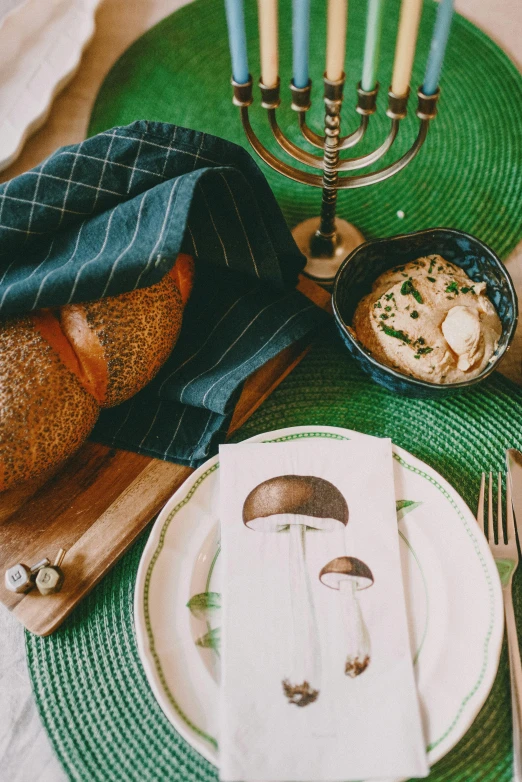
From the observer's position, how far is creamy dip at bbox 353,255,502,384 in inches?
21.5

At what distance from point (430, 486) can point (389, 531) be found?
56mm

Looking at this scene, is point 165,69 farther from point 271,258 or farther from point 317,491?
point 317,491

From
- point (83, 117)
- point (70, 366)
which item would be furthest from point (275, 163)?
point (83, 117)

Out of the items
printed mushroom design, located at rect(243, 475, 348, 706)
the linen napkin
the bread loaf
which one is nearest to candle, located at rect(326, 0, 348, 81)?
the linen napkin

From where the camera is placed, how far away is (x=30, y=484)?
570 millimetres

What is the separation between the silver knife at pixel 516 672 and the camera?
448mm

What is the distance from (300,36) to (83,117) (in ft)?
1.57

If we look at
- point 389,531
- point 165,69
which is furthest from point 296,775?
point 165,69

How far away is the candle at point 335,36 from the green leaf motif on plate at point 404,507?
37cm

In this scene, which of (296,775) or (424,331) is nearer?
(296,775)

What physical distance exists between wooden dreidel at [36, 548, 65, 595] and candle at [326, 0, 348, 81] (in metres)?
0.49

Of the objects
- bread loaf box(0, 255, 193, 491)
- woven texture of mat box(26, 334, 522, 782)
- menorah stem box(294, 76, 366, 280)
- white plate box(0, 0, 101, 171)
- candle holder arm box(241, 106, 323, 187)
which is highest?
white plate box(0, 0, 101, 171)

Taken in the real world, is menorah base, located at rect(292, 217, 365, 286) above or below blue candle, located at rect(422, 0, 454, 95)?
below

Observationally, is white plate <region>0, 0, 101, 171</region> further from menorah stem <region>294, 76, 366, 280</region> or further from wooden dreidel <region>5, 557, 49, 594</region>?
wooden dreidel <region>5, 557, 49, 594</region>
